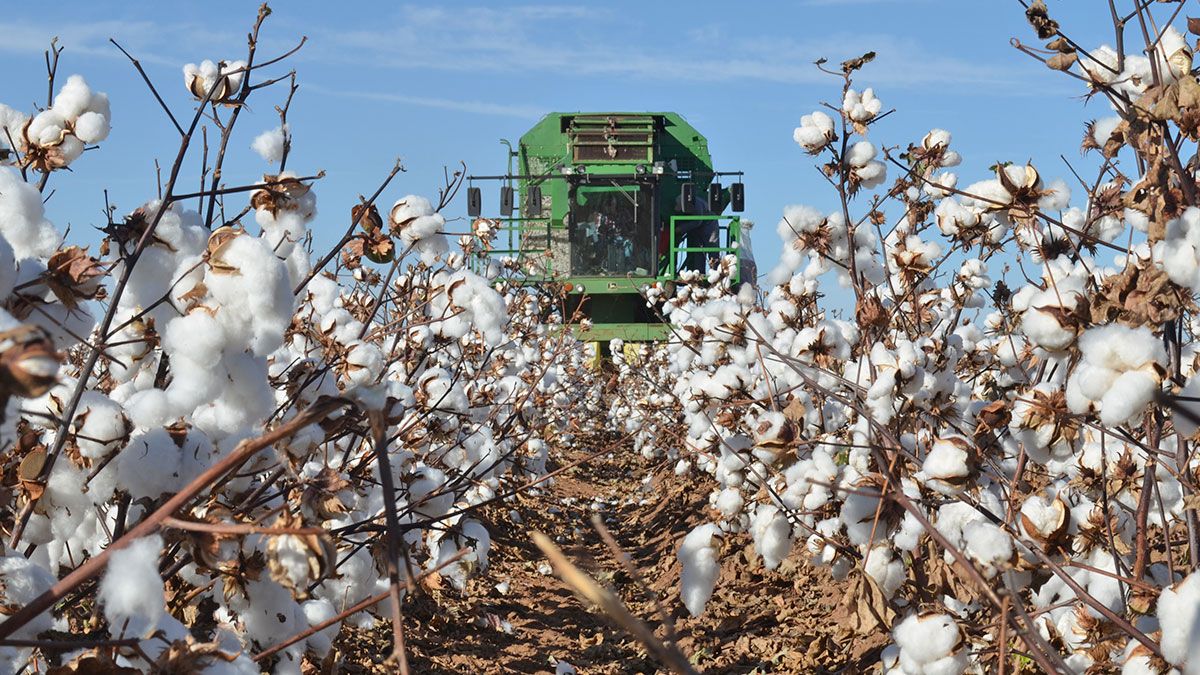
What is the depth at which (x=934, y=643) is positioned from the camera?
7.41 feet

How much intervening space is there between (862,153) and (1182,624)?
7.15 feet

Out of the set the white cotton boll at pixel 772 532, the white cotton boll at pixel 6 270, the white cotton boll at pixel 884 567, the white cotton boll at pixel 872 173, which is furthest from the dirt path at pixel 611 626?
the white cotton boll at pixel 6 270

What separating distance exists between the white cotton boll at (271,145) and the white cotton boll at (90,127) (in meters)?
0.44

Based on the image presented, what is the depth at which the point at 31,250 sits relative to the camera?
6.01ft

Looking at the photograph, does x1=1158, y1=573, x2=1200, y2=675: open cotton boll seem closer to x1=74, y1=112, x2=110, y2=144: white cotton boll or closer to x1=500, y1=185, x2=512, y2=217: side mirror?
x1=74, y1=112, x2=110, y2=144: white cotton boll

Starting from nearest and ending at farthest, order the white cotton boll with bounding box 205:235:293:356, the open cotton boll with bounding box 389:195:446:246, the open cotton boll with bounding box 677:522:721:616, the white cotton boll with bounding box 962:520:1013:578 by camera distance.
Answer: the white cotton boll with bounding box 205:235:293:356, the white cotton boll with bounding box 962:520:1013:578, the open cotton boll with bounding box 389:195:446:246, the open cotton boll with bounding box 677:522:721:616

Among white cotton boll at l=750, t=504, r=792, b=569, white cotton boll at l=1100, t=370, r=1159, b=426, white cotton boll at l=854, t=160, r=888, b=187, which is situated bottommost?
white cotton boll at l=1100, t=370, r=1159, b=426

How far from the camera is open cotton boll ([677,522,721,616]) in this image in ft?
10.5

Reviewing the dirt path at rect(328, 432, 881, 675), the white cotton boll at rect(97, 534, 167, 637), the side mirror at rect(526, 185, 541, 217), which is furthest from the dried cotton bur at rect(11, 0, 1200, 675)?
the side mirror at rect(526, 185, 541, 217)

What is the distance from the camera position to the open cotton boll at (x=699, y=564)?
3.19 meters

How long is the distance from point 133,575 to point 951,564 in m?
2.02

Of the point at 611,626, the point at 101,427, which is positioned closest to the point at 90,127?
the point at 101,427

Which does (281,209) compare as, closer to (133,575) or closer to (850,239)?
(133,575)

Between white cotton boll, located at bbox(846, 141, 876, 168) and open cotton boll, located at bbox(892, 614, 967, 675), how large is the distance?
1.66m
